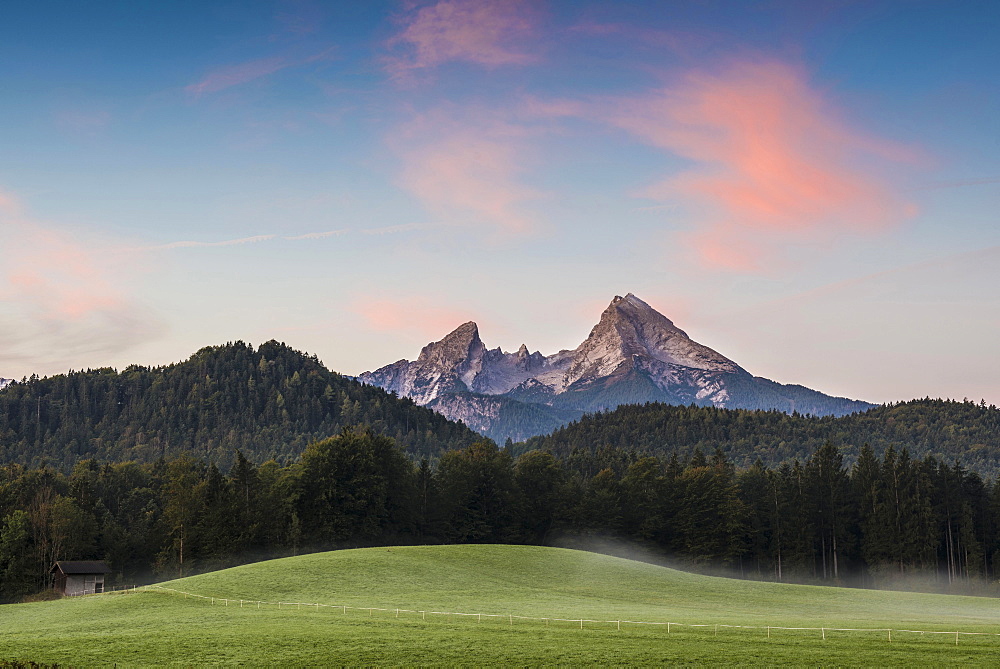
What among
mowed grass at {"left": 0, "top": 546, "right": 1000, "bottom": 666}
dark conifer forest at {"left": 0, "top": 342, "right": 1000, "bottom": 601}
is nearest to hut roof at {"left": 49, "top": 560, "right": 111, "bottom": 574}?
dark conifer forest at {"left": 0, "top": 342, "right": 1000, "bottom": 601}

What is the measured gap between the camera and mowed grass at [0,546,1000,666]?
135 ft

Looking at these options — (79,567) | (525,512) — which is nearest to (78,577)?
(79,567)

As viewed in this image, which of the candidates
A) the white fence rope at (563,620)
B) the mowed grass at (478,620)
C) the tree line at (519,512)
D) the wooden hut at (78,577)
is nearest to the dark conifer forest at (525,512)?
the tree line at (519,512)

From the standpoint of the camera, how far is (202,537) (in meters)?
111

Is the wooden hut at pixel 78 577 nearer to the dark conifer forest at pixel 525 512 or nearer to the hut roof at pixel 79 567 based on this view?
the hut roof at pixel 79 567

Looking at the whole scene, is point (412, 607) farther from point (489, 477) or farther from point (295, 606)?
point (489, 477)

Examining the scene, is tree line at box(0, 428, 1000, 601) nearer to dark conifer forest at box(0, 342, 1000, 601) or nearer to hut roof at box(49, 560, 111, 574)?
dark conifer forest at box(0, 342, 1000, 601)

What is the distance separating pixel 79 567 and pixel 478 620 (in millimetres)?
62603

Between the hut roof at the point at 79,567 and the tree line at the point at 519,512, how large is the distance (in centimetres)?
940

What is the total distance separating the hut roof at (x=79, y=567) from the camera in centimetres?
9456

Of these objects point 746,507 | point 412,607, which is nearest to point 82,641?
point 412,607

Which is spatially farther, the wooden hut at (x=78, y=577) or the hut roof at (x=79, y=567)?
the hut roof at (x=79, y=567)

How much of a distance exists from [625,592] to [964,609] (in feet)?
92.0

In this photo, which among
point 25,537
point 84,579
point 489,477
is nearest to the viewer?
point 84,579
